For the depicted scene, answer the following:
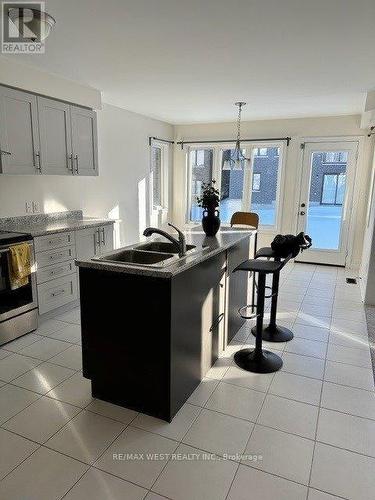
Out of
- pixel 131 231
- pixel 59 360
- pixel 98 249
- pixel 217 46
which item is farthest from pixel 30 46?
pixel 131 231

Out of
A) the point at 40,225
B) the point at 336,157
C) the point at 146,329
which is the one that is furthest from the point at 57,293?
the point at 336,157

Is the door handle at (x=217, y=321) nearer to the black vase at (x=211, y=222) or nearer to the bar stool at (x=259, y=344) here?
the bar stool at (x=259, y=344)

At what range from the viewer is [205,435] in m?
1.96

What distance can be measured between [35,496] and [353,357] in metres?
2.48

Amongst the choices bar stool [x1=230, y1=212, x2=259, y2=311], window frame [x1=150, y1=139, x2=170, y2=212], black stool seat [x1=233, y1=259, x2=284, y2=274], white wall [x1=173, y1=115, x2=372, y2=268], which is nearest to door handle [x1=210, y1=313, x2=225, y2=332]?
black stool seat [x1=233, y1=259, x2=284, y2=274]

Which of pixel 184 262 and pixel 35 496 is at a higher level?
pixel 184 262

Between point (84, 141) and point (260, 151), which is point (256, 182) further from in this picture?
point (84, 141)

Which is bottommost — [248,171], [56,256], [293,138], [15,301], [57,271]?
[15,301]

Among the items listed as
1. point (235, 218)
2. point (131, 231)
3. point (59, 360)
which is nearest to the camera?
point (59, 360)

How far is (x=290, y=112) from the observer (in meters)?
A: 5.37

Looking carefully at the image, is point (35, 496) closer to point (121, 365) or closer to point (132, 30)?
point (121, 365)

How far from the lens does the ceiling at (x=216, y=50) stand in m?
2.23

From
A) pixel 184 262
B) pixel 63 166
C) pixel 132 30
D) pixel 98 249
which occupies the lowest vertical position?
pixel 98 249

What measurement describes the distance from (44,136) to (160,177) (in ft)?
10.8
